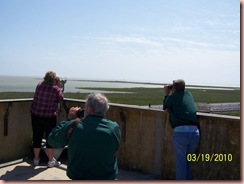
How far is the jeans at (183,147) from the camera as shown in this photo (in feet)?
14.1

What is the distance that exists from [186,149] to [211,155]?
1.69 ft

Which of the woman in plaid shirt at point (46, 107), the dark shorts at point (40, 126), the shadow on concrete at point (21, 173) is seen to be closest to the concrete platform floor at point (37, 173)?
the shadow on concrete at point (21, 173)

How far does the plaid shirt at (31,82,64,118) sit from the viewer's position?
5418 millimetres

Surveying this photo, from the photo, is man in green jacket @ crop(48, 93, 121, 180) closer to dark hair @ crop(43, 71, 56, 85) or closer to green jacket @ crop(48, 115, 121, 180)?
green jacket @ crop(48, 115, 121, 180)

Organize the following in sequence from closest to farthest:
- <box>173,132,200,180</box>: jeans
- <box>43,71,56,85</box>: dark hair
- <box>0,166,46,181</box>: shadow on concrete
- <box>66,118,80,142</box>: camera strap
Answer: <box>66,118,80,142</box>: camera strap → <box>173,132,200,180</box>: jeans → <box>0,166,46,181</box>: shadow on concrete → <box>43,71,56,85</box>: dark hair

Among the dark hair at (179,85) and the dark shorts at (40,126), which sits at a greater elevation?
the dark hair at (179,85)

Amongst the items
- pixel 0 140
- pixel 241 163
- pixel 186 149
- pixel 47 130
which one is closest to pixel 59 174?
pixel 47 130

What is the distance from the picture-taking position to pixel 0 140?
18.7ft

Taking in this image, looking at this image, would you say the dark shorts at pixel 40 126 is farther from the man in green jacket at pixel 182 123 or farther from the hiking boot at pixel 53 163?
the man in green jacket at pixel 182 123

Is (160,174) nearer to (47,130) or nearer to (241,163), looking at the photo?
(241,163)

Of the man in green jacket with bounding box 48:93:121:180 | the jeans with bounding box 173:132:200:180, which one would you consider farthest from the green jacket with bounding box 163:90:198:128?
the man in green jacket with bounding box 48:93:121:180
